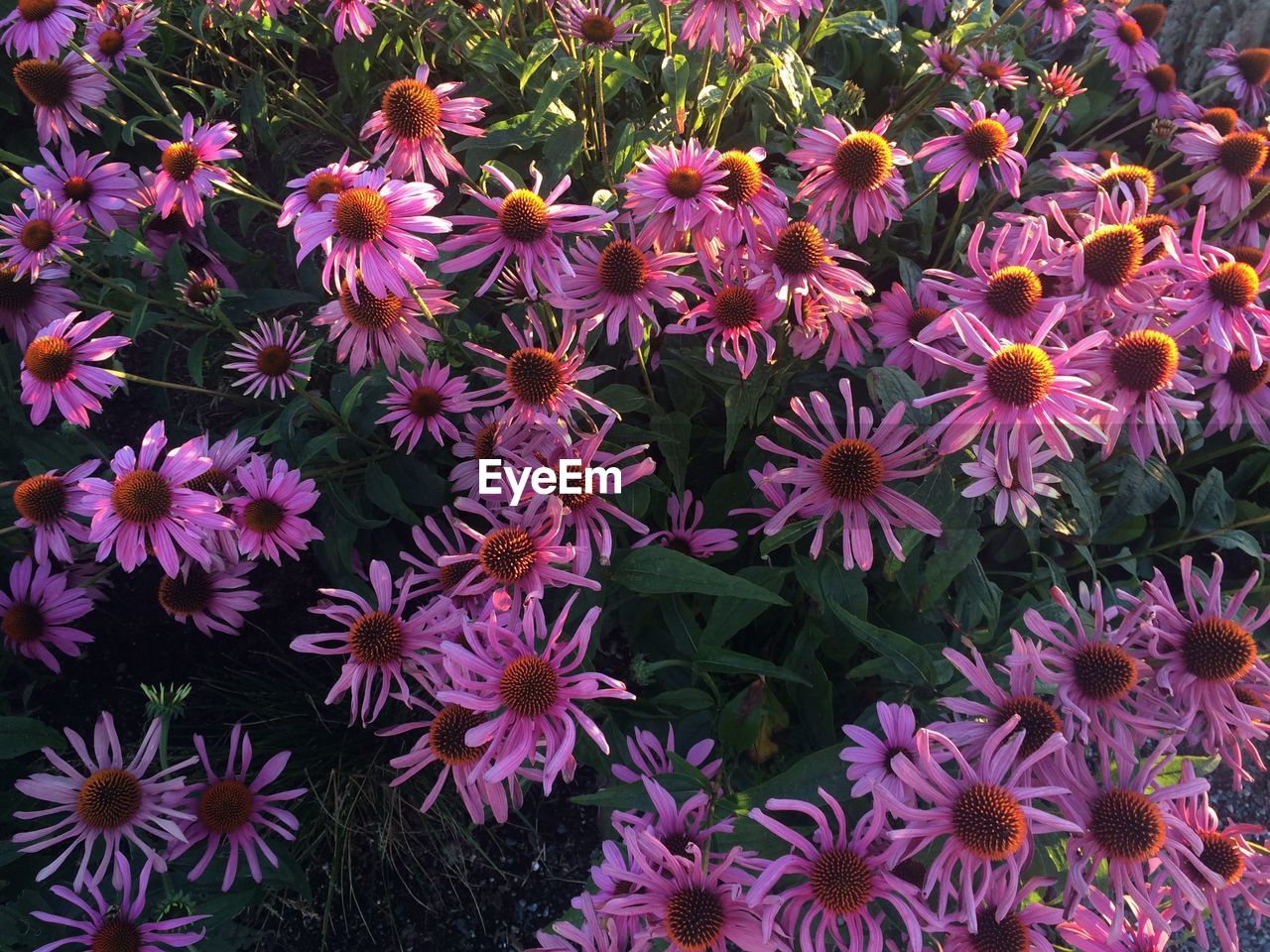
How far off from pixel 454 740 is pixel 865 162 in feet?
4.54

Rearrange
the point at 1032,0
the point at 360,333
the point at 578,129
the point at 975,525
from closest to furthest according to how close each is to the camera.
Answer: the point at 975,525
the point at 360,333
the point at 578,129
the point at 1032,0

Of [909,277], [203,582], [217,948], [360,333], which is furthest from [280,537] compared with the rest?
[909,277]

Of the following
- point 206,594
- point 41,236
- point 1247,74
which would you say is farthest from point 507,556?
point 1247,74

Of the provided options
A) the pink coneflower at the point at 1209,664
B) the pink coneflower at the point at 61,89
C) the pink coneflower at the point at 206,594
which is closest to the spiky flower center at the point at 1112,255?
the pink coneflower at the point at 1209,664

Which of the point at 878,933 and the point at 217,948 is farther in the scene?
the point at 217,948

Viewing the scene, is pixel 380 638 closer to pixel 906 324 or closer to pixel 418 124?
pixel 418 124

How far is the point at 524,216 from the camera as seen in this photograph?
1661 mm

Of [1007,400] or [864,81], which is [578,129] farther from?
[864,81]

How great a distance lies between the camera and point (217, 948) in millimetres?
1646

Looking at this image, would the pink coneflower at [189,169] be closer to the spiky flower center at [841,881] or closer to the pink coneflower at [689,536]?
the pink coneflower at [689,536]

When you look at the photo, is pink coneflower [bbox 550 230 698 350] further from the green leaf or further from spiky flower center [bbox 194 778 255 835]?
spiky flower center [bbox 194 778 255 835]

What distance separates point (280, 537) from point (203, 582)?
310 mm

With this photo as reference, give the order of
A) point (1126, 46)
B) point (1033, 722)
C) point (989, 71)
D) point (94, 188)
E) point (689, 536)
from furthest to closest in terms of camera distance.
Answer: point (1126, 46) → point (989, 71) → point (94, 188) → point (689, 536) → point (1033, 722)

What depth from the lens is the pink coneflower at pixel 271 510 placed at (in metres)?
1.71
